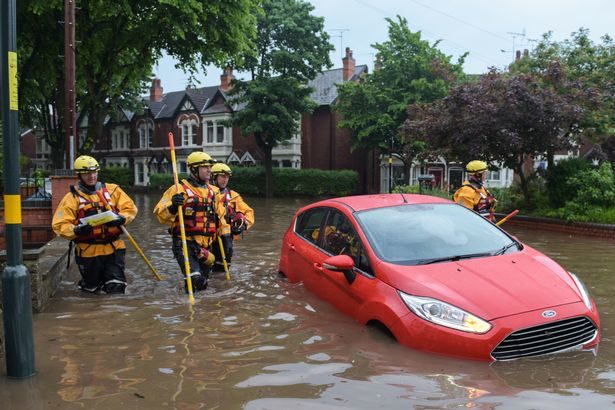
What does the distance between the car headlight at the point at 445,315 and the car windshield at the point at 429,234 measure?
60 centimetres

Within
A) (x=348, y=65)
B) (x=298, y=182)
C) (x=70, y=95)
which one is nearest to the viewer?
(x=70, y=95)

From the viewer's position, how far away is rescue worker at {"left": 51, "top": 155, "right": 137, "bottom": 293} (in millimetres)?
6703

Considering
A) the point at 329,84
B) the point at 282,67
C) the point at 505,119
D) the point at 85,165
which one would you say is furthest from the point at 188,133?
the point at 85,165

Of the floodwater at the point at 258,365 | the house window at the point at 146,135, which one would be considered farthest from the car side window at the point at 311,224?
the house window at the point at 146,135

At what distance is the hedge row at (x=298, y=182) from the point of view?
115 ft

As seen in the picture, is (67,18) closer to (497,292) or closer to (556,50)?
(497,292)

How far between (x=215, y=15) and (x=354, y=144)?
17962 mm

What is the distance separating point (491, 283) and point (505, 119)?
12149 millimetres

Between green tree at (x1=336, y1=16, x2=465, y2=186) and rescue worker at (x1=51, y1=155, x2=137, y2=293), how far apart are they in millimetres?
23465

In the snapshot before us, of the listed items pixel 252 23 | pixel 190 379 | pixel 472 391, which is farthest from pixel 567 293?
pixel 252 23

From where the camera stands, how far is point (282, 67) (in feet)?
106

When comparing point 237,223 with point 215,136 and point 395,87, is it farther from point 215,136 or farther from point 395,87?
point 215,136

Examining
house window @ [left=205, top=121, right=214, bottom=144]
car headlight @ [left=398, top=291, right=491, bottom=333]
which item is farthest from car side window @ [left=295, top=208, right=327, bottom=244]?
house window @ [left=205, top=121, right=214, bottom=144]

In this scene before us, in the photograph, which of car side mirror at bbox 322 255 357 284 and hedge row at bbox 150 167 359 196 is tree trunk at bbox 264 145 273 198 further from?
car side mirror at bbox 322 255 357 284
